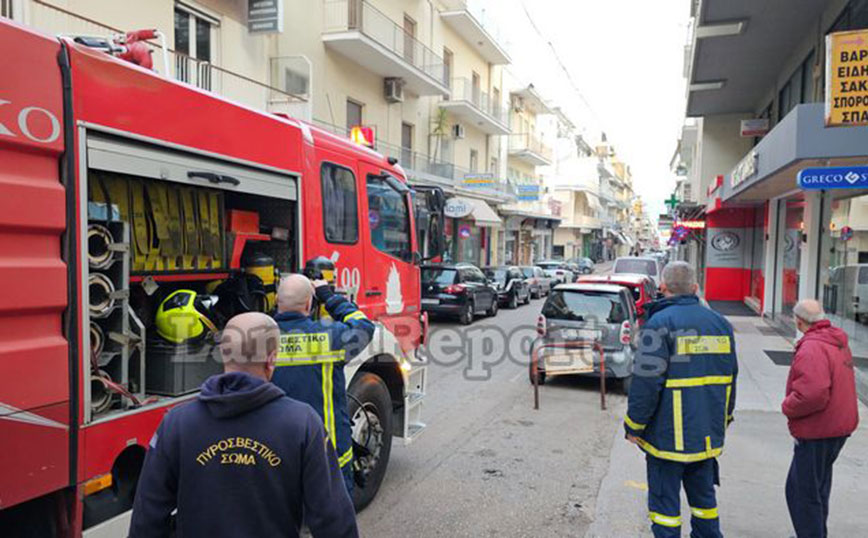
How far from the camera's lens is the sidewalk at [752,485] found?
452 cm

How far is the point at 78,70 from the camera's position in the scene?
2.65 meters

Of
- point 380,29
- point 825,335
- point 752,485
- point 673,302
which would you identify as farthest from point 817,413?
point 380,29

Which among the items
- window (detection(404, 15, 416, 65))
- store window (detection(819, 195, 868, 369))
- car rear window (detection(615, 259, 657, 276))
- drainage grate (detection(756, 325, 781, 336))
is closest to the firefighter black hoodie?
store window (detection(819, 195, 868, 369))

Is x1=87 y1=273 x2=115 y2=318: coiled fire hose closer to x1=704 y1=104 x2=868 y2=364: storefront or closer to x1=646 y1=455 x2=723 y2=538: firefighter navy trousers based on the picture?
x1=646 y1=455 x2=723 y2=538: firefighter navy trousers

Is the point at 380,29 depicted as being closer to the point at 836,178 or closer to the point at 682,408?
the point at 836,178

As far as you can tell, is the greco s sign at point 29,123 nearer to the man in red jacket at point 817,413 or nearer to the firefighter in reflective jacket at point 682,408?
the firefighter in reflective jacket at point 682,408

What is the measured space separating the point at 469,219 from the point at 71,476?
90.2ft

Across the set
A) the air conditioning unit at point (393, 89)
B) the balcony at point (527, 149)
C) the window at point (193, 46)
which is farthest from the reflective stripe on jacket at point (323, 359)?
the balcony at point (527, 149)

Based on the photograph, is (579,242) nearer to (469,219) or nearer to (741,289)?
(469,219)

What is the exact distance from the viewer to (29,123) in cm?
244

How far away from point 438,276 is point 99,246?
14.1 meters

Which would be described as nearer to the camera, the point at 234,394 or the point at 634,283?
the point at 234,394

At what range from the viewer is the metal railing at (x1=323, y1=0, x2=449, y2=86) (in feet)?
58.3

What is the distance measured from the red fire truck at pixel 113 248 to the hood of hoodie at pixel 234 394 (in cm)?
100
